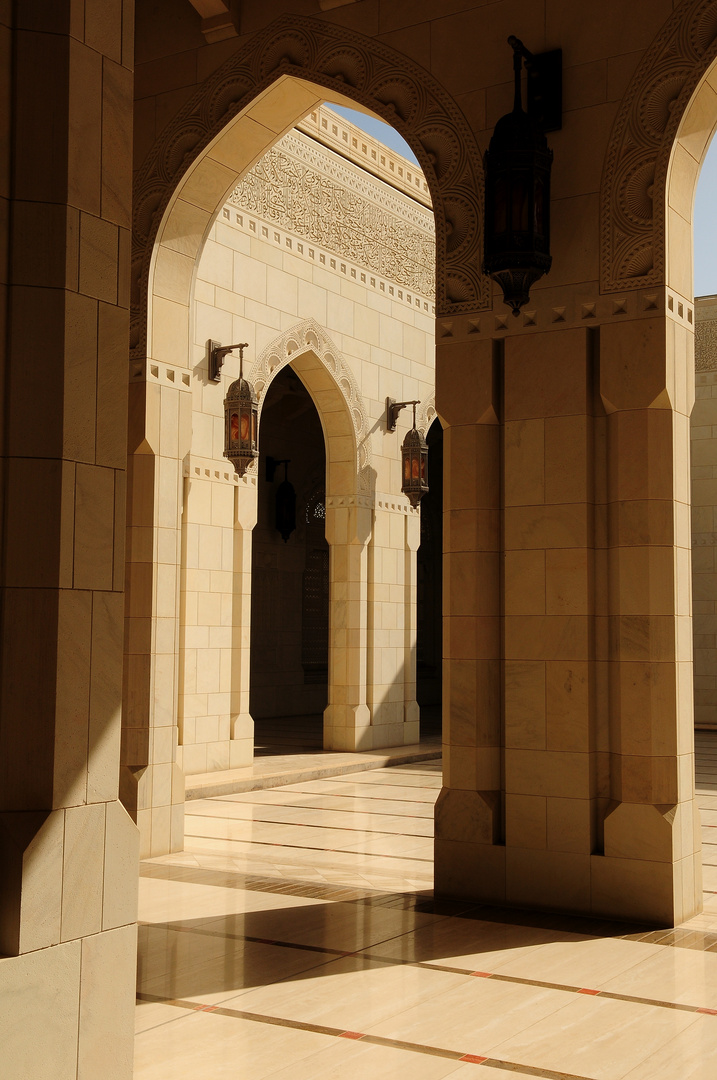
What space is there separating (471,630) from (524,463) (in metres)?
0.85

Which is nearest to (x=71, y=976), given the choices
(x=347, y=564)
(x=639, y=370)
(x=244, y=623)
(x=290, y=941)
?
(x=290, y=941)

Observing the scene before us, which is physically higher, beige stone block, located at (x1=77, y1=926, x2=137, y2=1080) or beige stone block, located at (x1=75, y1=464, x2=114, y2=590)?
beige stone block, located at (x1=75, y1=464, x2=114, y2=590)

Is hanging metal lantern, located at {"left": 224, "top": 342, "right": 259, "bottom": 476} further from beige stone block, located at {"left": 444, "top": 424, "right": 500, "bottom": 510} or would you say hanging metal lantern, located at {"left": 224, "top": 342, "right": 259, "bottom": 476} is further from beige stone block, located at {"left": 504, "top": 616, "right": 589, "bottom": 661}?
beige stone block, located at {"left": 504, "top": 616, "right": 589, "bottom": 661}

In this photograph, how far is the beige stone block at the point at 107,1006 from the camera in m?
2.50

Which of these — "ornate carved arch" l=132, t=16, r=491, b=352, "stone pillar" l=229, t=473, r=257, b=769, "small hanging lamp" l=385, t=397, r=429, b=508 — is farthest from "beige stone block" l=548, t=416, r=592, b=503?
"small hanging lamp" l=385, t=397, r=429, b=508

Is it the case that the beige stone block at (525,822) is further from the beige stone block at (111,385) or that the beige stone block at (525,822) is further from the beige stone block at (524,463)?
the beige stone block at (111,385)

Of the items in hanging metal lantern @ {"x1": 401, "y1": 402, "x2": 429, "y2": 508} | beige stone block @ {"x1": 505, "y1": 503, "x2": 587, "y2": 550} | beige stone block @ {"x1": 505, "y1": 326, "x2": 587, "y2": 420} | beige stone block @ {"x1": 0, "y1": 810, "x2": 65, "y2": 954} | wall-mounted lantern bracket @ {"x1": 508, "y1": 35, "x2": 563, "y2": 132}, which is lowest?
beige stone block @ {"x1": 0, "y1": 810, "x2": 65, "y2": 954}

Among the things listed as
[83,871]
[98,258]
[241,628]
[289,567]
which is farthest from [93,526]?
[289,567]

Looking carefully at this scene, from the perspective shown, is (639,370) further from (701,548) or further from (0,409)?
(701,548)

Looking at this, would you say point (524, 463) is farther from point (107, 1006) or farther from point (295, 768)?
point (295, 768)

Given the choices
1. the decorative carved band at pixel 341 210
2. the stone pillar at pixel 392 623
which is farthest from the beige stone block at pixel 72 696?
the stone pillar at pixel 392 623

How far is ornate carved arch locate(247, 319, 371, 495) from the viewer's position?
34.1ft

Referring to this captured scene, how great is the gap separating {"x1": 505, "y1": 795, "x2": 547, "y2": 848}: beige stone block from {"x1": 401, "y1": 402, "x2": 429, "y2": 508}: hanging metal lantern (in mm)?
7066

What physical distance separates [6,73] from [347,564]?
9.16 m
